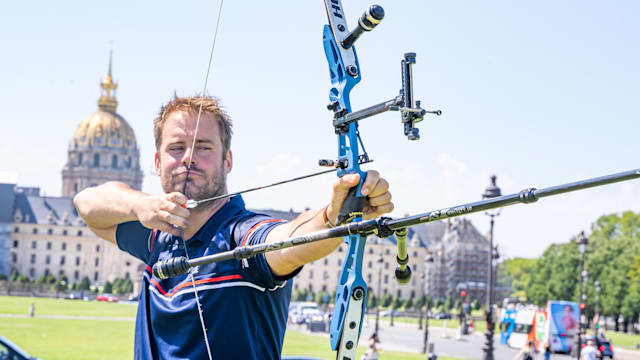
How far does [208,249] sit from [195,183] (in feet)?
0.97

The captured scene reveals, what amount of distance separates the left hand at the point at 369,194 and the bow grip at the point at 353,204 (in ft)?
0.05

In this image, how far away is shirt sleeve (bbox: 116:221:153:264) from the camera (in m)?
3.73

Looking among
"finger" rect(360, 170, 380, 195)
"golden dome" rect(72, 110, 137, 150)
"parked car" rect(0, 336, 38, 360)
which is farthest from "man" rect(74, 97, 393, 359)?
"golden dome" rect(72, 110, 137, 150)

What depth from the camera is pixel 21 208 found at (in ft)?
406

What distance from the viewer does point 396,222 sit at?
6.68 feet

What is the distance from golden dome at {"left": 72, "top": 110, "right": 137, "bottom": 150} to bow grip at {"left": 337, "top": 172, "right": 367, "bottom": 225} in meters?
122

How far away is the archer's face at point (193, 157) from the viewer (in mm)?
3176

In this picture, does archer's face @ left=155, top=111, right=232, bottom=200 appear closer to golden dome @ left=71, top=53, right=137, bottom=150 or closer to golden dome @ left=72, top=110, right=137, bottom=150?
golden dome @ left=71, top=53, right=137, bottom=150

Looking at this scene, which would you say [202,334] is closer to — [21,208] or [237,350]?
[237,350]

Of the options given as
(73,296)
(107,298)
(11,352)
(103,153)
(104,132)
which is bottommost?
(107,298)

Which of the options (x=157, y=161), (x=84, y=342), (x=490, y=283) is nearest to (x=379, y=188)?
(x=157, y=161)

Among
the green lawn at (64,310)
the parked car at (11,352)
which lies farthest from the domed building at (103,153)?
the parked car at (11,352)

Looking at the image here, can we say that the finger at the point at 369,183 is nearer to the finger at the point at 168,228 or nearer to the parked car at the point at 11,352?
the finger at the point at 168,228

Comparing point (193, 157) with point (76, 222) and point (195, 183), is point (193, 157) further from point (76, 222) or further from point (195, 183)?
point (76, 222)
